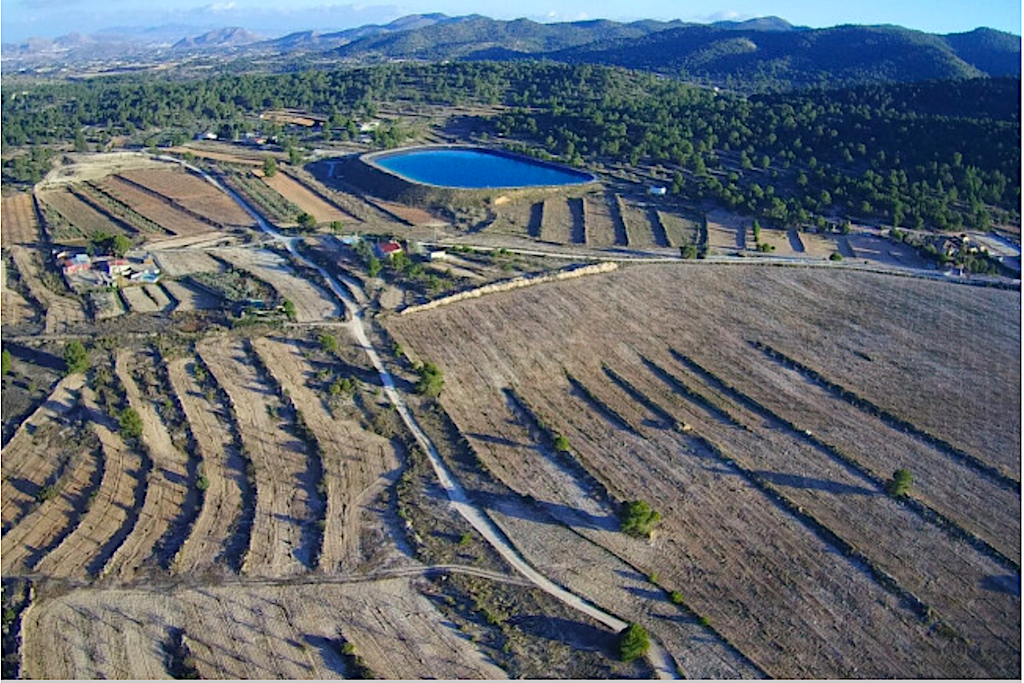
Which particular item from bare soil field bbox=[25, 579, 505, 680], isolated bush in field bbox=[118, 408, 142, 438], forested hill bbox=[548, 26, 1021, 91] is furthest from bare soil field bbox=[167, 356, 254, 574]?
forested hill bbox=[548, 26, 1021, 91]

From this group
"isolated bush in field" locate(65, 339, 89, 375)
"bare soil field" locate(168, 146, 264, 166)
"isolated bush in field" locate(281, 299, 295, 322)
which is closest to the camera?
"isolated bush in field" locate(65, 339, 89, 375)

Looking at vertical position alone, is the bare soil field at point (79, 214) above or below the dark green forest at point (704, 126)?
below

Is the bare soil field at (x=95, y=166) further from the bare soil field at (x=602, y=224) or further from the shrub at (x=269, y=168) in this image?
the bare soil field at (x=602, y=224)

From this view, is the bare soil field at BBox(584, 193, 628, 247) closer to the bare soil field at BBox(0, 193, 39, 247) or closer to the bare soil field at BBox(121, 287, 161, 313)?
the bare soil field at BBox(121, 287, 161, 313)

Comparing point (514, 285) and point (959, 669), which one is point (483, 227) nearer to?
point (514, 285)

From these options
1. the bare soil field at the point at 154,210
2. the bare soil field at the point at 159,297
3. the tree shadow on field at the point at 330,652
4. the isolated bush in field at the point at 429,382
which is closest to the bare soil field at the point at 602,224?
the isolated bush in field at the point at 429,382

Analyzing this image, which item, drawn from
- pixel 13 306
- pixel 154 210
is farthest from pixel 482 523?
pixel 154 210
